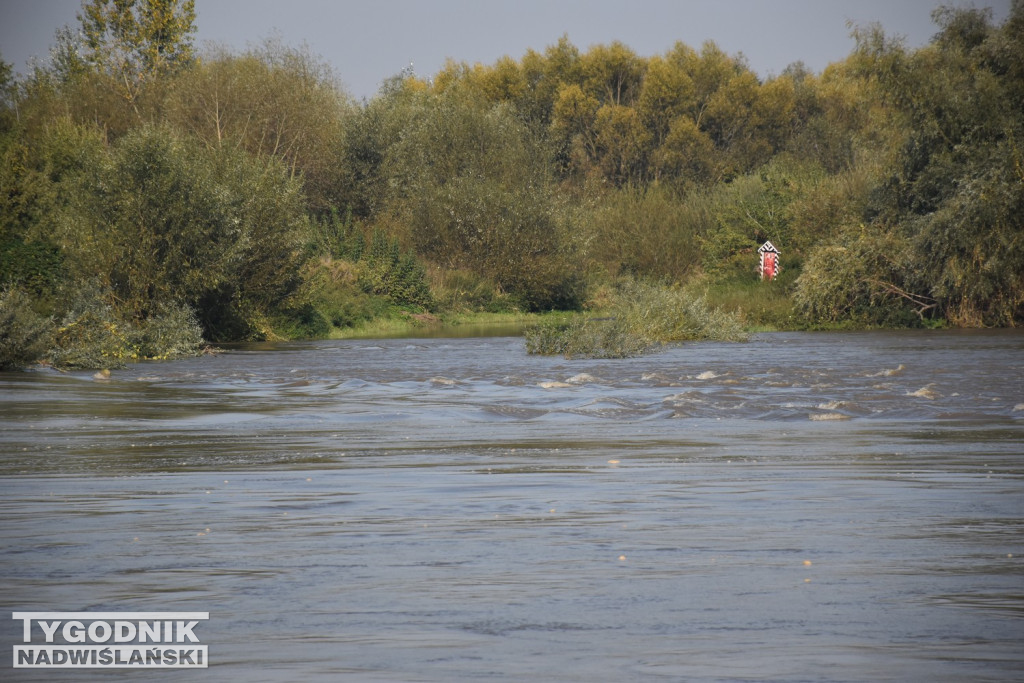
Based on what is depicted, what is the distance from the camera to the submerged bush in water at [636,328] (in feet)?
100

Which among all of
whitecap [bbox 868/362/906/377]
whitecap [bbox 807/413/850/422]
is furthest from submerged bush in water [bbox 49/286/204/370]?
whitecap [bbox 807/413/850/422]

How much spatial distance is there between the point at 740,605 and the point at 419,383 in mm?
18074

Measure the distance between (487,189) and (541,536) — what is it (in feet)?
177

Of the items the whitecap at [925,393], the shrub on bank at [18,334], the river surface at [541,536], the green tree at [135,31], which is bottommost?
the whitecap at [925,393]

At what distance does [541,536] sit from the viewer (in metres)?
8.02

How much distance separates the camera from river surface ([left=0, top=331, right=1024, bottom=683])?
5.42 meters

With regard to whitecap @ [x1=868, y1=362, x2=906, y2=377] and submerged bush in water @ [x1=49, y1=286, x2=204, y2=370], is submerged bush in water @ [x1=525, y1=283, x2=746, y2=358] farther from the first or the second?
submerged bush in water @ [x1=49, y1=286, x2=204, y2=370]

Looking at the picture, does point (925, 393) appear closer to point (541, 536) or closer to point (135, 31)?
point (541, 536)

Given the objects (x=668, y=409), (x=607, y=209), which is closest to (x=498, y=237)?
(x=607, y=209)
